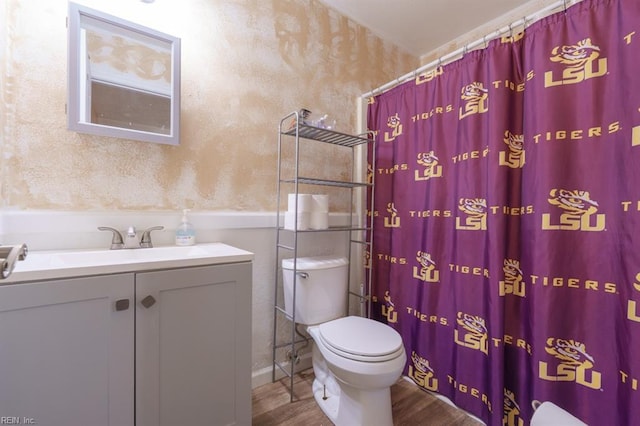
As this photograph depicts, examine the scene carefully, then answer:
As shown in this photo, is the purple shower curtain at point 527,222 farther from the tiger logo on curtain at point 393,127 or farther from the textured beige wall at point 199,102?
the textured beige wall at point 199,102

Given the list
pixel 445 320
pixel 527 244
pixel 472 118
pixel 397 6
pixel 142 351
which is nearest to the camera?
pixel 142 351

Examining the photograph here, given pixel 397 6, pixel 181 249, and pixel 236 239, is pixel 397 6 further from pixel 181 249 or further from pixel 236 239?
pixel 181 249

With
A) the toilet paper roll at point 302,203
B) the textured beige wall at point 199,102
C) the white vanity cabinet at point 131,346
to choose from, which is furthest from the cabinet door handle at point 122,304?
the toilet paper roll at point 302,203

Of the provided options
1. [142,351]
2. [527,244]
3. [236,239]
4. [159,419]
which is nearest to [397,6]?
[527,244]

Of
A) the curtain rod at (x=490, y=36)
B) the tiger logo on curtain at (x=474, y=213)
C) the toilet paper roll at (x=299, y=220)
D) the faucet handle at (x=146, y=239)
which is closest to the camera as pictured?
the curtain rod at (x=490, y=36)

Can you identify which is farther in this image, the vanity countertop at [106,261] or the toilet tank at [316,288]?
the toilet tank at [316,288]

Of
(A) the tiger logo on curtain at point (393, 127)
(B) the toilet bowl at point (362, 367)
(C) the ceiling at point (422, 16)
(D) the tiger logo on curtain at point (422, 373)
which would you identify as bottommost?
(D) the tiger logo on curtain at point (422, 373)

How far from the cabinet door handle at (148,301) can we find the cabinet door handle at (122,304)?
1.6 inches

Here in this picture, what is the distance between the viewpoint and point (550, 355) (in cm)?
112

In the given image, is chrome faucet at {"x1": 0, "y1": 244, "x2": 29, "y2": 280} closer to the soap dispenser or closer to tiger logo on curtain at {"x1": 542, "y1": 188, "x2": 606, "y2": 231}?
the soap dispenser

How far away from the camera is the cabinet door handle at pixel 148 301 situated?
908 mm

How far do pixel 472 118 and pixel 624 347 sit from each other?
1.08 metres

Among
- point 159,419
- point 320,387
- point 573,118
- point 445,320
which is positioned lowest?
point 320,387

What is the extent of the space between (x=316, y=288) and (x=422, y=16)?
1.97m
